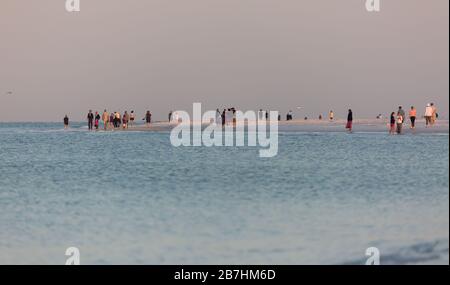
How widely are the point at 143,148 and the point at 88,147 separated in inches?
216

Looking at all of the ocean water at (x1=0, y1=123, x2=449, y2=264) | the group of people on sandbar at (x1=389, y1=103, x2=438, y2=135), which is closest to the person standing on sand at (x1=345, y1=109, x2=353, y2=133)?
the group of people on sandbar at (x1=389, y1=103, x2=438, y2=135)

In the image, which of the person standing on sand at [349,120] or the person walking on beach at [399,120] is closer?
the person walking on beach at [399,120]

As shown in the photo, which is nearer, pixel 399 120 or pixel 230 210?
pixel 230 210

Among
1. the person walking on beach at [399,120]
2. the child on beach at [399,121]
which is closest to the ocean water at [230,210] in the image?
the person walking on beach at [399,120]

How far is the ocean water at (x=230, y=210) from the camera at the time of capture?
55.7 feet

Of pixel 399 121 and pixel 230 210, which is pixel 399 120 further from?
pixel 230 210

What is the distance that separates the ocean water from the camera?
668 inches

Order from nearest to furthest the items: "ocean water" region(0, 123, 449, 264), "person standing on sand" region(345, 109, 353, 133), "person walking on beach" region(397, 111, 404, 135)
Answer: "ocean water" region(0, 123, 449, 264), "person walking on beach" region(397, 111, 404, 135), "person standing on sand" region(345, 109, 353, 133)

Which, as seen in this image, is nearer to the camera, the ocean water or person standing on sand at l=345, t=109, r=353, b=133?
the ocean water

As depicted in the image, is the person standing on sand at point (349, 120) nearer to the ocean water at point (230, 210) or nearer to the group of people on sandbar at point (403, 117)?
the group of people on sandbar at point (403, 117)

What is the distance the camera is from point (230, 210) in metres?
23.6

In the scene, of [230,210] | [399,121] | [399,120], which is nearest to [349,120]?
[399,121]

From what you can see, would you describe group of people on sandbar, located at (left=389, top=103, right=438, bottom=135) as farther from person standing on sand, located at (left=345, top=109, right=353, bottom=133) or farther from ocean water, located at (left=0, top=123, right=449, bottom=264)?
ocean water, located at (left=0, top=123, right=449, bottom=264)
